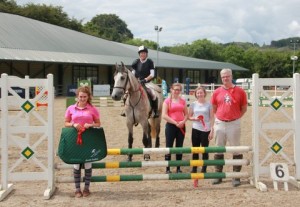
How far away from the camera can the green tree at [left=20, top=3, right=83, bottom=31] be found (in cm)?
5833

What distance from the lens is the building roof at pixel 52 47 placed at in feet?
99.6

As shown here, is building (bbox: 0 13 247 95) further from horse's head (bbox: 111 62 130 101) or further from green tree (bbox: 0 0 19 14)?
horse's head (bbox: 111 62 130 101)

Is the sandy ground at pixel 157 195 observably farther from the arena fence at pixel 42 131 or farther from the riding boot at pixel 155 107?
the riding boot at pixel 155 107

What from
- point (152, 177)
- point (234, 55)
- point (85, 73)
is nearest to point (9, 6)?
point (85, 73)

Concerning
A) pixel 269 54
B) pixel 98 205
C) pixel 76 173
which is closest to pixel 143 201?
pixel 98 205

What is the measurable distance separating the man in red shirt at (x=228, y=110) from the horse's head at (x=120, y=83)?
187cm

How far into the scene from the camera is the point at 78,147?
588 cm

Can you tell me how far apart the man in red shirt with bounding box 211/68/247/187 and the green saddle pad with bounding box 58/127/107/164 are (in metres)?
2.12

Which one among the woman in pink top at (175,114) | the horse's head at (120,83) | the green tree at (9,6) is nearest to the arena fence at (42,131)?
the woman in pink top at (175,114)

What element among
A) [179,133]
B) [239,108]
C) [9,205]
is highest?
[239,108]

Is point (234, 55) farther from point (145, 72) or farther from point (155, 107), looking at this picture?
point (145, 72)

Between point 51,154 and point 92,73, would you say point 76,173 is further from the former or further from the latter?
point 92,73

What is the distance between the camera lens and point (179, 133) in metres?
7.15

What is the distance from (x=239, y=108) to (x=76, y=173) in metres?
2.87
